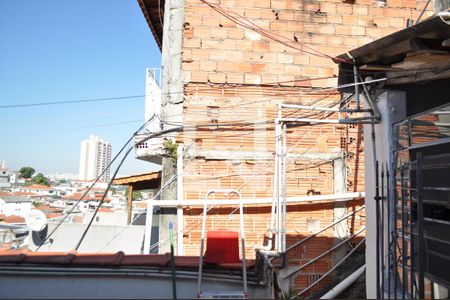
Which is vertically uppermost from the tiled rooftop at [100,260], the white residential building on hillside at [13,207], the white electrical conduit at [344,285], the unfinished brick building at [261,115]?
the unfinished brick building at [261,115]

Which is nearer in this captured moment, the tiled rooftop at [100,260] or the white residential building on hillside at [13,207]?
the tiled rooftop at [100,260]

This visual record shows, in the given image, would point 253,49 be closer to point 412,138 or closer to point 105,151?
point 412,138

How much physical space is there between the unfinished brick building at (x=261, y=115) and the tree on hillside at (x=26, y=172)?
12609 cm

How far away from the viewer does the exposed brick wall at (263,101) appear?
5469 millimetres

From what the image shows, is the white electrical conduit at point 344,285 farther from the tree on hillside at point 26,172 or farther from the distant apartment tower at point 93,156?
the tree on hillside at point 26,172

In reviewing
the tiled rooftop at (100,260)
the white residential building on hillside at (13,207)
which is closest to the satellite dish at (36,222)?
the tiled rooftop at (100,260)

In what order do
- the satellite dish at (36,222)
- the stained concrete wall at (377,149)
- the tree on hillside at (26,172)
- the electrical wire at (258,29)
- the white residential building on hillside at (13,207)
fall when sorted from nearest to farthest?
the stained concrete wall at (377,149)
the electrical wire at (258,29)
the satellite dish at (36,222)
the white residential building on hillside at (13,207)
the tree on hillside at (26,172)

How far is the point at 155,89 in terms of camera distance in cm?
642

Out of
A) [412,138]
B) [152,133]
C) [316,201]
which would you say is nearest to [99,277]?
[152,133]

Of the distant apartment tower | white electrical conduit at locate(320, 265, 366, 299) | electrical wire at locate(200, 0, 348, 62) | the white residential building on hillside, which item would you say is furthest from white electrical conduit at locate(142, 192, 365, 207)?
the distant apartment tower

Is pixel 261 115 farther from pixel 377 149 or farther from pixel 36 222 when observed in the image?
pixel 36 222

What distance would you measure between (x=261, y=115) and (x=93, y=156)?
379ft

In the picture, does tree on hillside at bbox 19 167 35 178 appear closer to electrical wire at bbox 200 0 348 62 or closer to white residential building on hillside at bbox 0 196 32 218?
white residential building on hillside at bbox 0 196 32 218

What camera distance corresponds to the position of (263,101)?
5.66m
